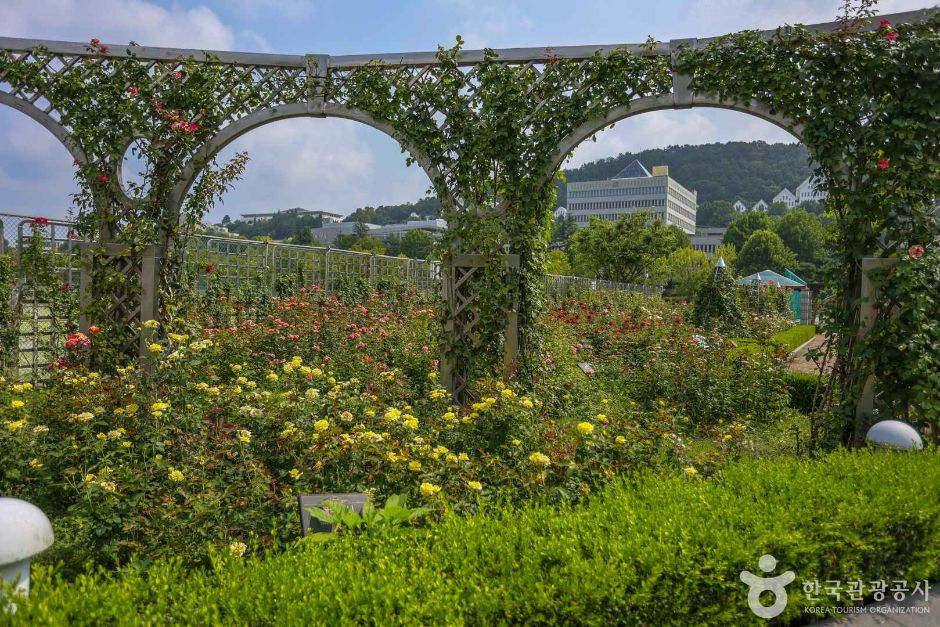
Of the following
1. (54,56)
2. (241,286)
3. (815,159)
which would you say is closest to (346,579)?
(815,159)

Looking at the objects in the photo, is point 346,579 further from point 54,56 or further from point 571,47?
point 54,56

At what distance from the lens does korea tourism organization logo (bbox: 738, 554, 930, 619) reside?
2.21m

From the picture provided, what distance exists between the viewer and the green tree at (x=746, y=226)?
6881cm

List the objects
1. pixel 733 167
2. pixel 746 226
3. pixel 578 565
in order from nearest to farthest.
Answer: pixel 578 565, pixel 746 226, pixel 733 167

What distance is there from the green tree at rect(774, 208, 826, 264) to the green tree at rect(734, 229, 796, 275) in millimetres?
8685

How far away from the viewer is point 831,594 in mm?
2436

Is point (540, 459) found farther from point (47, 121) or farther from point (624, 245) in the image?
point (624, 245)

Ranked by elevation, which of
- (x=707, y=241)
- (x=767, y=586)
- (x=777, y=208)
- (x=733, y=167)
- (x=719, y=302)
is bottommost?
(x=767, y=586)

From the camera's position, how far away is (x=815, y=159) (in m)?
4.78

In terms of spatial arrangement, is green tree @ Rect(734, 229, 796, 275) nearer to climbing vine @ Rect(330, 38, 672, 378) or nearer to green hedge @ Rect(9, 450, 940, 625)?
climbing vine @ Rect(330, 38, 672, 378)

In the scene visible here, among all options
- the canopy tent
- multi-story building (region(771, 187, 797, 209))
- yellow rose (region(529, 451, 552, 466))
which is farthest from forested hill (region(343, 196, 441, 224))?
yellow rose (region(529, 451, 552, 466))

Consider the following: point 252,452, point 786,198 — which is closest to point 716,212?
point 786,198

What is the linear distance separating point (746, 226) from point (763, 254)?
41.0 feet

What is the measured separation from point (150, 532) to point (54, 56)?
5.11 metres
